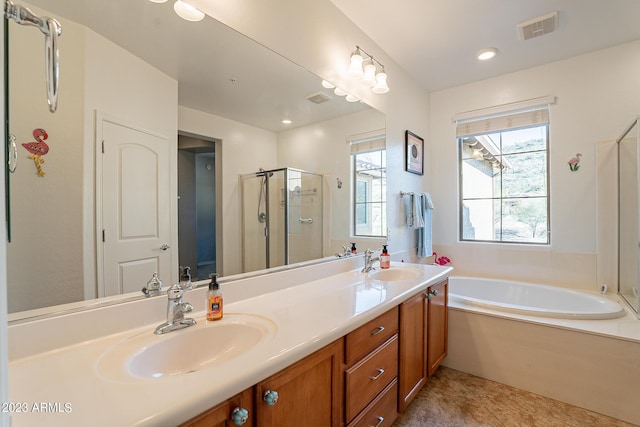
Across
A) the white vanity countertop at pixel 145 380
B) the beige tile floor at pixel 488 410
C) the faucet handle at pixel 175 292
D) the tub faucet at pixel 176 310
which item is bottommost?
the beige tile floor at pixel 488 410

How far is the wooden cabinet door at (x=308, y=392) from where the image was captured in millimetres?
804

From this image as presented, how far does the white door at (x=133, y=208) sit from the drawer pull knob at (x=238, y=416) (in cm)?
58

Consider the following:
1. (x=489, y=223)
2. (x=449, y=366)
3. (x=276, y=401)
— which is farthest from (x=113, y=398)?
(x=489, y=223)

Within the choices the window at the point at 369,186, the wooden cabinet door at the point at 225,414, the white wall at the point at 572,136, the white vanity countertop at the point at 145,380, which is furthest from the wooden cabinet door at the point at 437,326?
the wooden cabinet door at the point at 225,414

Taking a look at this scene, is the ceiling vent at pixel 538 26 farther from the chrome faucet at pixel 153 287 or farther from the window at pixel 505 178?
the chrome faucet at pixel 153 287

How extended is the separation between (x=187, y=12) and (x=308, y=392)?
150cm

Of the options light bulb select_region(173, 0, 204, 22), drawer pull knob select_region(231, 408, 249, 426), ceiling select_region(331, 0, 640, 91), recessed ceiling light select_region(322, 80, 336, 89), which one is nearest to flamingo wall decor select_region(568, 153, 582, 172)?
ceiling select_region(331, 0, 640, 91)

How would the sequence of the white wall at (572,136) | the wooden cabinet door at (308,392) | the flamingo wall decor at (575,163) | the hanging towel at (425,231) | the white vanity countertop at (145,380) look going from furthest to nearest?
the hanging towel at (425,231) → the flamingo wall decor at (575,163) → the white wall at (572,136) → the wooden cabinet door at (308,392) → the white vanity countertop at (145,380)

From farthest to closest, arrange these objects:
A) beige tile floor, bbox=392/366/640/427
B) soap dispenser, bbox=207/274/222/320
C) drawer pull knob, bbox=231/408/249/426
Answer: beige tile floor, bbox=392/366/640/427
soap dispenser, bbox=207/274/222/320
drawer pull knob, bbox=231/408/249/426

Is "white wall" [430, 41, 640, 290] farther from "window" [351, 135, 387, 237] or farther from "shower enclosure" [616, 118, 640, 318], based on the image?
"window" [351, 135, 387, 237]

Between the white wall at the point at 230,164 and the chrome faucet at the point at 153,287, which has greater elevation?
the white wall at the point at 230,164

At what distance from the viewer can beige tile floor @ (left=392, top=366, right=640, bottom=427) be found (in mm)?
1676

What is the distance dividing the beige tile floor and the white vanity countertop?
3.60ft

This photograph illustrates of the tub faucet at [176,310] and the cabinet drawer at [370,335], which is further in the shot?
the cabinet drawer at [370,335]
